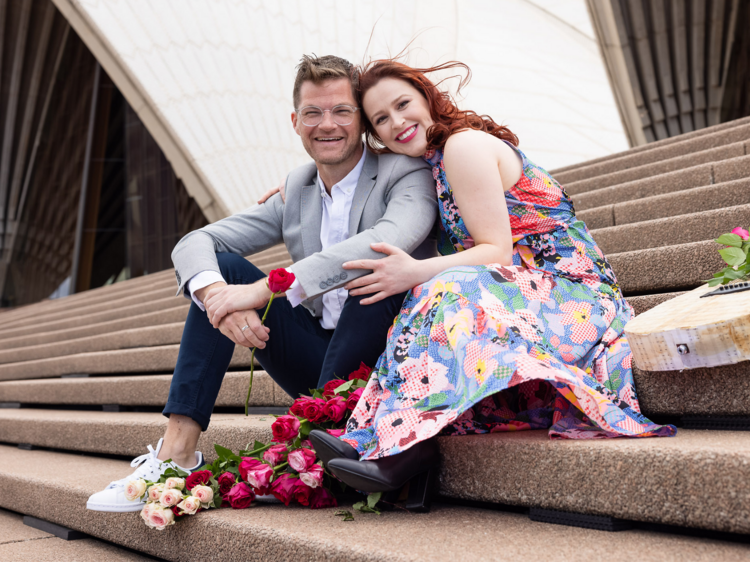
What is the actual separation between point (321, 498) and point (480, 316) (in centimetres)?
50

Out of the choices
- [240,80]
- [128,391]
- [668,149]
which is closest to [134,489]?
[128,391]

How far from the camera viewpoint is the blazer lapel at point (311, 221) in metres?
1.75

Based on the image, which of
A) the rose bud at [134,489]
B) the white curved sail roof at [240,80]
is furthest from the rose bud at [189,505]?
the white curved sail roof at [240,80]

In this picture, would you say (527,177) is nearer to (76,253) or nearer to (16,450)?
(16,450)

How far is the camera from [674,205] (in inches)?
100

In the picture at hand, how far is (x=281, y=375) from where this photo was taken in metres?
1.74

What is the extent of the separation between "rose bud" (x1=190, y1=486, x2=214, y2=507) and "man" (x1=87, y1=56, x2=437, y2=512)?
7.4 inches

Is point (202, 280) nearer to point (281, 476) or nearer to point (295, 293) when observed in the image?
point (295, 293)

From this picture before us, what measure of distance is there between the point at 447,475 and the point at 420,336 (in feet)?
0.94

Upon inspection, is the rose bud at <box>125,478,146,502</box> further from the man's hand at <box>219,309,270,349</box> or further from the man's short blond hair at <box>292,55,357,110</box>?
the man's short blond hair at <box>292,55,357,110</box>

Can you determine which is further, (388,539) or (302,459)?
(302,459)

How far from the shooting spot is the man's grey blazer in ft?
4.82

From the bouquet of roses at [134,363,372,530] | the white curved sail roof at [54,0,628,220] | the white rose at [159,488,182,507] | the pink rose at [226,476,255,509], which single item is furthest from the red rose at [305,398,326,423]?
the white curved sail roof at [54,0,628,220]

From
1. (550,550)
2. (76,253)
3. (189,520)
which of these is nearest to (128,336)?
(189,520)
